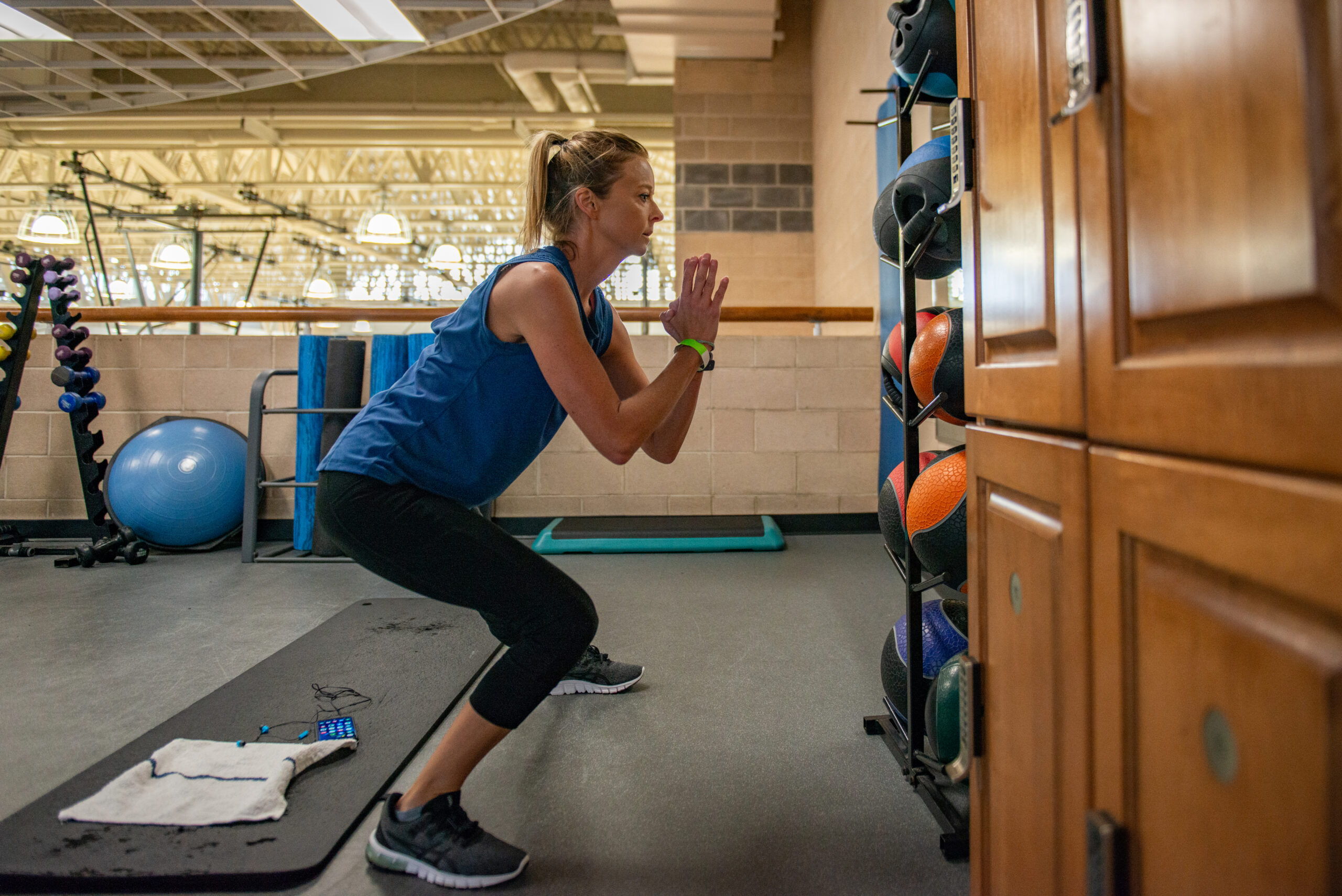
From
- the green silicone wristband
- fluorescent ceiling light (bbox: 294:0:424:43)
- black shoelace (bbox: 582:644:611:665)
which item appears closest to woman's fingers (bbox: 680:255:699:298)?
the green silicone wristband

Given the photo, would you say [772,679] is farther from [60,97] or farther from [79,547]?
[60,97]

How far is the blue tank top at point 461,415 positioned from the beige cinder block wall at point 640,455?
2.99 meters

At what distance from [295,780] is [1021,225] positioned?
63.9 inches

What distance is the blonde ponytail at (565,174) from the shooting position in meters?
1.40

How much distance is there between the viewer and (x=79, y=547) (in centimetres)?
358

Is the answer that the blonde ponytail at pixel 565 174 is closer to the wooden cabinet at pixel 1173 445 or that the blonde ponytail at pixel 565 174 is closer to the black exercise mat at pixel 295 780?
the wooden cabinet at pixel 1173 445

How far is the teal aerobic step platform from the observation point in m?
3.81

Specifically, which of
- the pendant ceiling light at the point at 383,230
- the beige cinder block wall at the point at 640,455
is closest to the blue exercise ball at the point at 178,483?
the beige cinder block wall at the point at 640,455

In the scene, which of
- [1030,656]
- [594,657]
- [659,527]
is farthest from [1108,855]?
[659,527]

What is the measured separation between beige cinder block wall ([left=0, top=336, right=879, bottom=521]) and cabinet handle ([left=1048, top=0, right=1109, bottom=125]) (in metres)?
3.67

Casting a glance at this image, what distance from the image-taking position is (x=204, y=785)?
58.9 inches

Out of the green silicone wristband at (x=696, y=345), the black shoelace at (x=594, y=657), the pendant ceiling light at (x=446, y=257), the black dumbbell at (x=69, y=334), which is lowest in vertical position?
the black shoelace at (x=594, y=657)

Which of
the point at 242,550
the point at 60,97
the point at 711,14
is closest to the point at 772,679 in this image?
the point at 242,550

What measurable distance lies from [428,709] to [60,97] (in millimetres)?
9144
